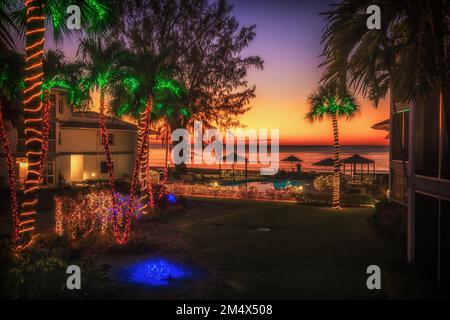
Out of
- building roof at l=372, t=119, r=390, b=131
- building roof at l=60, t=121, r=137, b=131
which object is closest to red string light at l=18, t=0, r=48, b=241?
building roof at l=372, t=119, r=390, b=131

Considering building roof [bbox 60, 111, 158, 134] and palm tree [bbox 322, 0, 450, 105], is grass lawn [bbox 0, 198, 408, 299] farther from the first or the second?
building roof [bbox 60, 111, 158, 134]

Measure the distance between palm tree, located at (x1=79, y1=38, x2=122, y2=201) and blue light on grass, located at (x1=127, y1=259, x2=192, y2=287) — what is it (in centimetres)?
312

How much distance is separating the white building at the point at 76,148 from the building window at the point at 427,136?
2668 centimetres

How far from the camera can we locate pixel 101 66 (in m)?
13.2

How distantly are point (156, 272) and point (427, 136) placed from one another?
23.9ft

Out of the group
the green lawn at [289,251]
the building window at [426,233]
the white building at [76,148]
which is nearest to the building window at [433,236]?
the building window at [426,233]

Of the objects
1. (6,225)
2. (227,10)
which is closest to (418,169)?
(6,225)

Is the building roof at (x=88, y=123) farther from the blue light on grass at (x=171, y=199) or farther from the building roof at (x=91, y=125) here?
the blue light on grass at (x=171, y=199)

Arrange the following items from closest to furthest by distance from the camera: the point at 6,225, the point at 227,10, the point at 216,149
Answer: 1. the point at 6,225
2. the point at 227,10
3. the point at 216,149

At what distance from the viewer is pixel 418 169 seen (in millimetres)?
9914

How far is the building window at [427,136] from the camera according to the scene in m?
9.20

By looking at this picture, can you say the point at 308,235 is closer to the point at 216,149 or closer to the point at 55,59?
the point at 55,59
